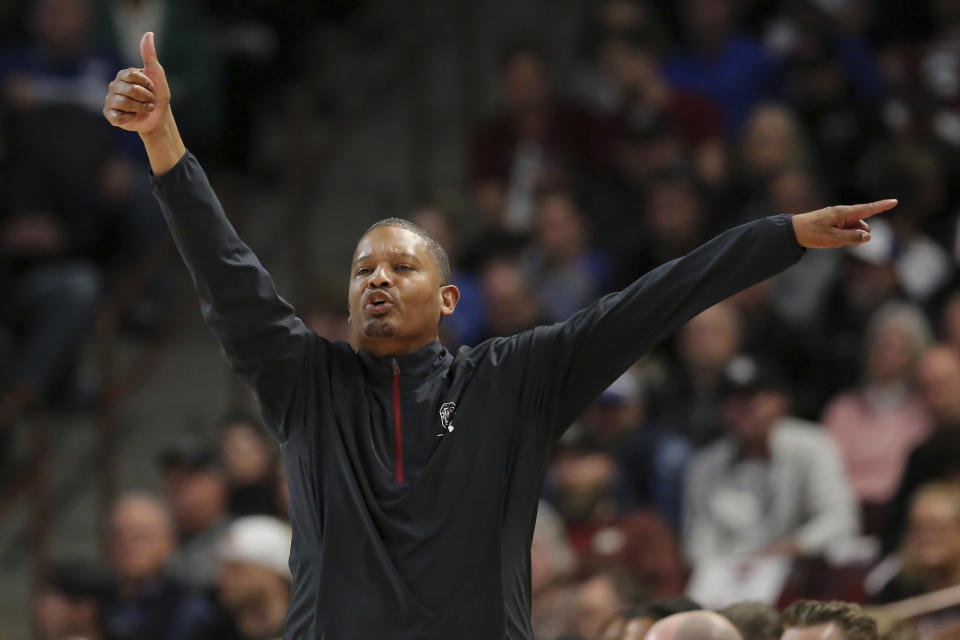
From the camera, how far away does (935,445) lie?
5.61 m

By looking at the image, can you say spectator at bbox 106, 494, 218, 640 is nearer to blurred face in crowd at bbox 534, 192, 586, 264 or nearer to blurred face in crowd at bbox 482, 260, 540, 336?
blurred face in crowd at bbox 482, 260, 540, 336

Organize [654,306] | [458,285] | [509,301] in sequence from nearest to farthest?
[654,306] → [509,301] → [458,285]

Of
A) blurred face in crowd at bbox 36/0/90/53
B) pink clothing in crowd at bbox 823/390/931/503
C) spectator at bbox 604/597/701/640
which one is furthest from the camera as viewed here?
blurred face in crowd at bbox 36/0/90/53

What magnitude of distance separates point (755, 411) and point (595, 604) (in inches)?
46.6

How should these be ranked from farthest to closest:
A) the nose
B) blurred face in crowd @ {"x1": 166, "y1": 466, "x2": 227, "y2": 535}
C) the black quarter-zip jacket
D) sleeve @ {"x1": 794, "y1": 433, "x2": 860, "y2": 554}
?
1. blurred face in crowd @ {"x1": 166, "y1": 466, "x2": 227, "y2": 535}
2. sleeve @ {"x1": 794, "y1": 433, "x2": 860, "y2": 554}
3. the nose
4. the black quarter-zip jacket

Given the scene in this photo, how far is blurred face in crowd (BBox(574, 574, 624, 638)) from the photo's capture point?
532 centimetres

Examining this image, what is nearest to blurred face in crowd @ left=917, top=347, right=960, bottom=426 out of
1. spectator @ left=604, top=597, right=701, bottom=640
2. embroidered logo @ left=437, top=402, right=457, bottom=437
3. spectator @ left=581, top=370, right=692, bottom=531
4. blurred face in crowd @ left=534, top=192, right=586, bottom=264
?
spectator @ left=581, top=370, right=692, bottom=531

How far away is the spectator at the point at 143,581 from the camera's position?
6539mm

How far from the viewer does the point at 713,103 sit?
8188mm

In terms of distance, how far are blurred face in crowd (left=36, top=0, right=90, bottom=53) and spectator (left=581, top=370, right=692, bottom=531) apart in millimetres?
3218

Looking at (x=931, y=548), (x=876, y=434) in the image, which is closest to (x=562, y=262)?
(x=876, y=434)

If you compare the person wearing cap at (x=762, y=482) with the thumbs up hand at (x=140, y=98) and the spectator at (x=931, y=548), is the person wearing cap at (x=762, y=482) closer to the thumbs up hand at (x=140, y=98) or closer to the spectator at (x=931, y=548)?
the spectator at (x=931, y=548)

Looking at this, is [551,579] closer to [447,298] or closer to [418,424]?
[447,298]

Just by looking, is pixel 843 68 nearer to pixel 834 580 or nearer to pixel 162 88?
pixel 834 580
